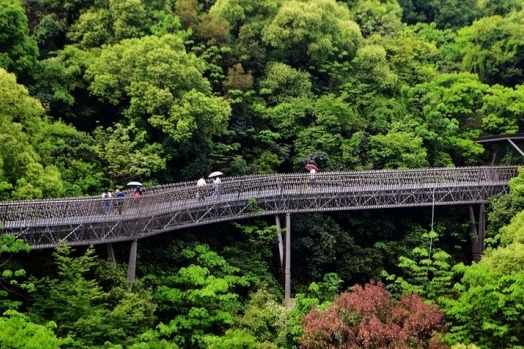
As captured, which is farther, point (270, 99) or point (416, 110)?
point (416, 110)

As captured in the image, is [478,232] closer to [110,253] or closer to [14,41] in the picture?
[110,253]

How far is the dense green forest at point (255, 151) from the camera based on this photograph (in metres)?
26.7

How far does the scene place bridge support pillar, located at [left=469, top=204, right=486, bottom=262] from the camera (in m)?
39.1

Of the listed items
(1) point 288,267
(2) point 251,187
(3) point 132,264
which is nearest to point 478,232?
(1) point 288,267

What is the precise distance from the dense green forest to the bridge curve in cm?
110

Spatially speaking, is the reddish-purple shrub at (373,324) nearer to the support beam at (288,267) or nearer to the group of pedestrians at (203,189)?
the support beam at (288,267)

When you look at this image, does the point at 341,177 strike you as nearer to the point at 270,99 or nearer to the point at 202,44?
the point at 270,99

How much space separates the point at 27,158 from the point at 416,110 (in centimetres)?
2953

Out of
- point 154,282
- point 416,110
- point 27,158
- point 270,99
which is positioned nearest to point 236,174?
point 270,99

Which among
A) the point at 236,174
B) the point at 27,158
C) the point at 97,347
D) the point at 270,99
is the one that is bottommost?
the point at 97,347

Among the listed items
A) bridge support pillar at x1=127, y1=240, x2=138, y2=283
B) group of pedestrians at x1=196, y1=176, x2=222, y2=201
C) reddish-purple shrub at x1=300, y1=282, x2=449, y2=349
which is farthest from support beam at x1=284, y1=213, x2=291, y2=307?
bridge support pillar at x1=127, y1=240, x2=138, y2=283

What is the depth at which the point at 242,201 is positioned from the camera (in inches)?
1323

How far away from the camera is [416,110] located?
160 feet

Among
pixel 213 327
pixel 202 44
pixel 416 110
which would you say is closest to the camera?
pixel 213 327
